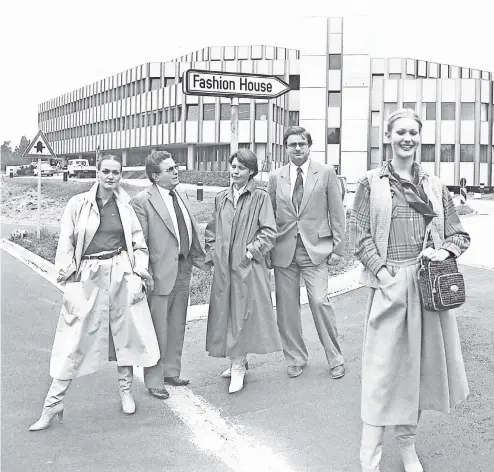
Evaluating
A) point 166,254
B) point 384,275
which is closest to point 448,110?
point 166,254

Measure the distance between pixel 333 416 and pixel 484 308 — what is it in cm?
405

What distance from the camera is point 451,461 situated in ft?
13.4

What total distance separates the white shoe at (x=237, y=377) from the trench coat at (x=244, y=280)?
0.34 ft

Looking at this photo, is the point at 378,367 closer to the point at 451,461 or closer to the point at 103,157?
the point at 451,461

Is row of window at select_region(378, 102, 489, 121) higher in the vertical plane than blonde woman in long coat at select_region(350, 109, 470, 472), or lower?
higher

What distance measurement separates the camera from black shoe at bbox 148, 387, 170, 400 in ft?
18.0

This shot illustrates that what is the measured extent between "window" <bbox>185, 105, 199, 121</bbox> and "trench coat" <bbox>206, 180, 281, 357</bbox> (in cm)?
5682

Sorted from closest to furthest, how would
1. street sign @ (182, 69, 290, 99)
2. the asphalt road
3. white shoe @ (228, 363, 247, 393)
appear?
1. the asphalt road
2. white shoe @ (228, 363, 247, 393)
3. street sign @ (182, 69, 290, 99)

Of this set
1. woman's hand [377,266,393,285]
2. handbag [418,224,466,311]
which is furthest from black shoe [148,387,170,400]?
handbag [418,224,466,311]

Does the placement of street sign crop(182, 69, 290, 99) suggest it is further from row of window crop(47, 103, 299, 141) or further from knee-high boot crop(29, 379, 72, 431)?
row of window crop(47, 103, 299, 141)

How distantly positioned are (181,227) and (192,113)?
57303 mm

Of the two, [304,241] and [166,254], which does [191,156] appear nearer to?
[304,241]

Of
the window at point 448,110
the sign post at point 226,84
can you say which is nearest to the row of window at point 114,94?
the window at point 448,110

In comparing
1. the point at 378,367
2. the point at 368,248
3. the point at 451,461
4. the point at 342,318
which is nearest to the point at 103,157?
the point at 368,248
